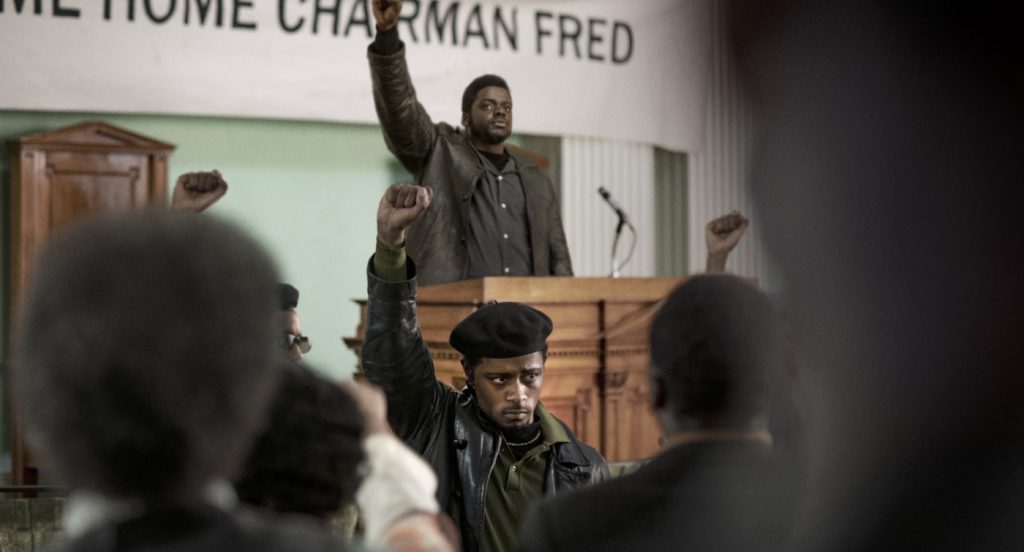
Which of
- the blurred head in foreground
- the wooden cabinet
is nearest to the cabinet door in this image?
the wooden cabinet

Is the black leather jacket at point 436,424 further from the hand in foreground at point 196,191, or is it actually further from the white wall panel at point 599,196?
the white wall panel at point 599,196

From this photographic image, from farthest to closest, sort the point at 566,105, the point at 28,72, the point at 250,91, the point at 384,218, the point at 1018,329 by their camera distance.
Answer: the point at 566,105
the point at 250,91
the point at 28,72
the point at 384,218
the point at 1018,329

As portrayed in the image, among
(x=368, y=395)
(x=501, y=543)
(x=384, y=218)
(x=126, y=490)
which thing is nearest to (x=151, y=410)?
(x=126, y=490)

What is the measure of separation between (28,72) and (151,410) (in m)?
5.70

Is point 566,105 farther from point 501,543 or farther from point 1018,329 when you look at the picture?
point 1018,329

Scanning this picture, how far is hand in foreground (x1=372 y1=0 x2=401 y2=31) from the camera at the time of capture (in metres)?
3.86

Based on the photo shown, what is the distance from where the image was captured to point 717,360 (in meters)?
1.27

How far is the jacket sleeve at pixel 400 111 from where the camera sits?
4312 mm

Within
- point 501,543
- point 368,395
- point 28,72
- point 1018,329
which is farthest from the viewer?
point 28,72

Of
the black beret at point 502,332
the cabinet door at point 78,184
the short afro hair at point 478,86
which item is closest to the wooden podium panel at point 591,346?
the short afro hair at point 478,86

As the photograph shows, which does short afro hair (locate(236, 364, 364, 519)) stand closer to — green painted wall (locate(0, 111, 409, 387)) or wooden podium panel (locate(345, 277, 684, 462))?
wooden podium panel (locate(345, 277, 684, 462))

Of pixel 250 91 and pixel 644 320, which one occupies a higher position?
pixel 250 91

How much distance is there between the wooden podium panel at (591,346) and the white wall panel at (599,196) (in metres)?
3.00

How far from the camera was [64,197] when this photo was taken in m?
6.34
